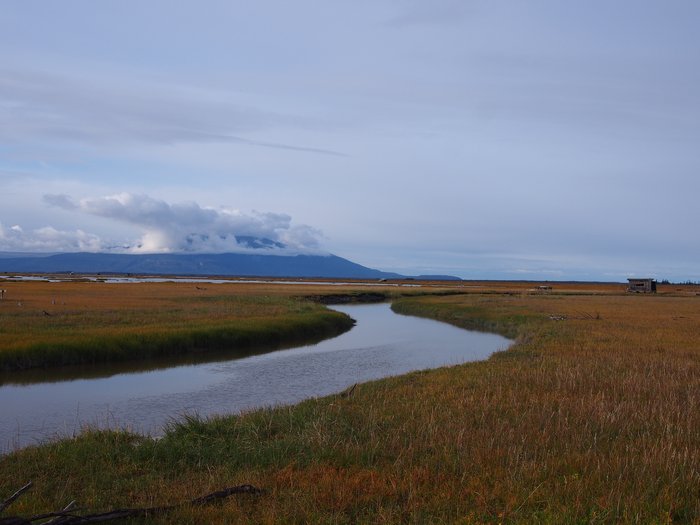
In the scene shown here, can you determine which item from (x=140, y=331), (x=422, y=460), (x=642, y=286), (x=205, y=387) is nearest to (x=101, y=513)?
(x=422, y=460)

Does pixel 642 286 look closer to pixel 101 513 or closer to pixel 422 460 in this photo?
pixel 422 460

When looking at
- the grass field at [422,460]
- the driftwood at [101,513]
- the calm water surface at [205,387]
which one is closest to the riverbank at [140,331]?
the calm water surface at [205,387]

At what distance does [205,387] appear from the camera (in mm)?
22656

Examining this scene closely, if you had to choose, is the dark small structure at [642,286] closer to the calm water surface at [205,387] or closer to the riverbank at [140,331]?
the riverbank at [140,331]

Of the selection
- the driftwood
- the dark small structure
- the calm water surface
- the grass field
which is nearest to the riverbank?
the calm water surface

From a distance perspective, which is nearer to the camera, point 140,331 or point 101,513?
point 101,513

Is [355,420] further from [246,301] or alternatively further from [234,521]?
[246,301]

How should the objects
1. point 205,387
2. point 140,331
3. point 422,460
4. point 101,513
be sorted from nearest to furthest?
point 101,513, point 422,460, point 205,387, point 140,331

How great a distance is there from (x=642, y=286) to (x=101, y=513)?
113m

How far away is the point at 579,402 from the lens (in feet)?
45.4

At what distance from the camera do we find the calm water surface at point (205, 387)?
55.4 ft

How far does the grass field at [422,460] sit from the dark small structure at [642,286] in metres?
95.5

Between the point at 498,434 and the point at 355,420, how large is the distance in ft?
10.5

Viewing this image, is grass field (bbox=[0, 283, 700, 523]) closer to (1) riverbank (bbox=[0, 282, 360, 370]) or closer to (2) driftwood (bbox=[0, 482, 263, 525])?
(2) driftwood (bbox=[0, 482, 263, 525])
